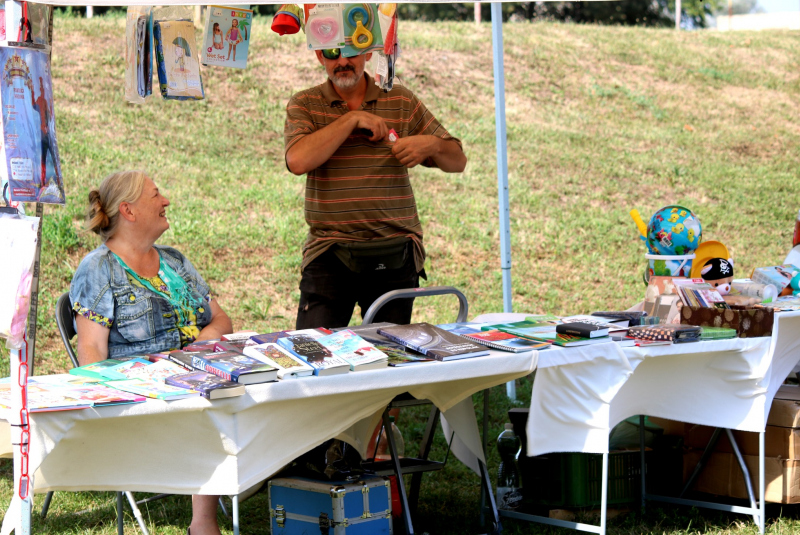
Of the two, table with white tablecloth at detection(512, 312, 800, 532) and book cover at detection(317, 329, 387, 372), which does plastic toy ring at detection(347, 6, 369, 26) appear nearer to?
book cover at detection(317, 329, 387, 372)

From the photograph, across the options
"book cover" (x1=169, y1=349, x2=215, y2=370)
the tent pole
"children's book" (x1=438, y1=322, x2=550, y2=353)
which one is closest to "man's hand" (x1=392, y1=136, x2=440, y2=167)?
"children's book" (x1=438, y1=322, x2=550, y2=353)

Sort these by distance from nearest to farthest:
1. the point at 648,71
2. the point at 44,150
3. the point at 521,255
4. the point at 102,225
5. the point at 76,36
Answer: the point at 44,150, the point at 102,225, the point at 521,255, the point at 76,36, the point at 648,71

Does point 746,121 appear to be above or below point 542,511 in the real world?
above

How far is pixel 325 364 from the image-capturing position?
2.39m

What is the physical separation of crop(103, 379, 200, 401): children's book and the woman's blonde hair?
98cm

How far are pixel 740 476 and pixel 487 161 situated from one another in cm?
690

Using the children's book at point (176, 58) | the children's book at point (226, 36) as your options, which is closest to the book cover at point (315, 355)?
the children's book at point (176, 58)

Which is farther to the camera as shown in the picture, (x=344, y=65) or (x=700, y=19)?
(x=700, y=19)

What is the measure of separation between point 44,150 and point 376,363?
1.00 metres

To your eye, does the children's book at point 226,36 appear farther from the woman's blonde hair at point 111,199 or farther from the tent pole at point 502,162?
the tent pole at point 502,162

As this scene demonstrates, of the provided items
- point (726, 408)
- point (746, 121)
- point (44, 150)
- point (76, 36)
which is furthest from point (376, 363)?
point (746, 121)

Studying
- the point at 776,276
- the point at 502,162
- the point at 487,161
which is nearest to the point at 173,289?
the point at 502,162

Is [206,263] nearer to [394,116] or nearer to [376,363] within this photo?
[394,116]

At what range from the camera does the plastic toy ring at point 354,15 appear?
343 centimetres
